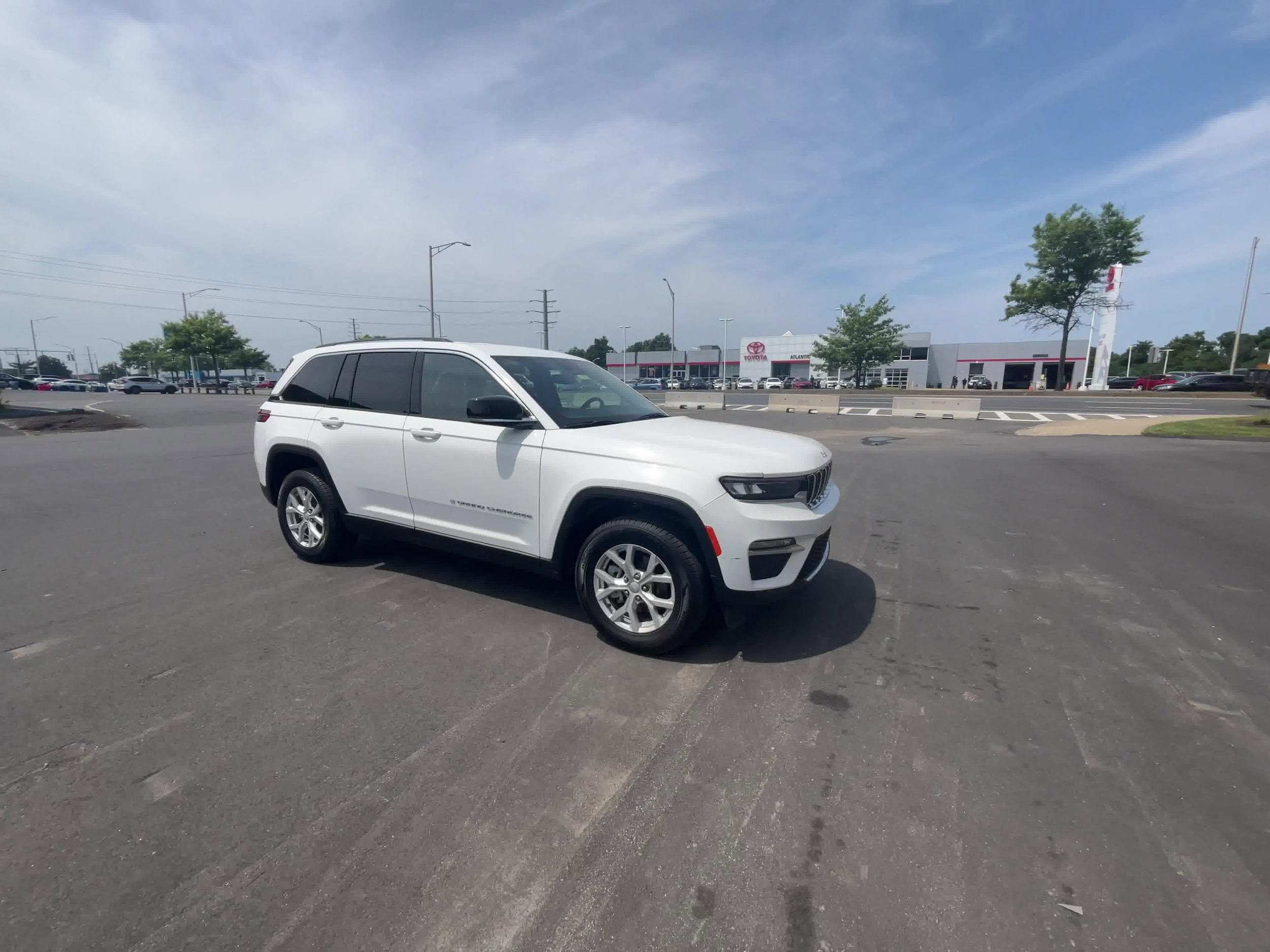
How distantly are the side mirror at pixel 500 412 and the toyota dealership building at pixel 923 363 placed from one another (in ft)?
200

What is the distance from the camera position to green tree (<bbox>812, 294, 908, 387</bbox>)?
55750 millimetres

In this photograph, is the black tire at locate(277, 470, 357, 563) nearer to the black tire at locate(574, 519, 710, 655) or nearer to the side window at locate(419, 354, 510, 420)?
the side window at locate(419, 354, 510, 420)

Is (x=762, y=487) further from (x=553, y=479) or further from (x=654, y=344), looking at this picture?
(x=654, y=344)

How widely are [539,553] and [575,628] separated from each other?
56cm

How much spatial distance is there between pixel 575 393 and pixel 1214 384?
5437 cm

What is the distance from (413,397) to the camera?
4.71 meters

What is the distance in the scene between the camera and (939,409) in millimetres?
24484

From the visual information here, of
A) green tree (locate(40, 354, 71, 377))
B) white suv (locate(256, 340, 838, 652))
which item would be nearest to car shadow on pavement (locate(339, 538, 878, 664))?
white suv (locate(256, 340, 838, 652))

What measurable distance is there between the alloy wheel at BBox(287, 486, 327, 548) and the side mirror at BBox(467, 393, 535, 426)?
2082 mm

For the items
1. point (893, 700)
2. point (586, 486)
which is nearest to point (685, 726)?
point (893, 700)

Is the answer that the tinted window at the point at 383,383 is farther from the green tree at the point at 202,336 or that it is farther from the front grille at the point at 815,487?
the green tree at the point at 202,336

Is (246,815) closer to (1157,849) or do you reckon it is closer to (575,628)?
(575,628)

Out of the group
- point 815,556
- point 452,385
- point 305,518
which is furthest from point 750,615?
point 305,518

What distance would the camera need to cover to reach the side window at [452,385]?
14.5 ft
